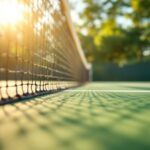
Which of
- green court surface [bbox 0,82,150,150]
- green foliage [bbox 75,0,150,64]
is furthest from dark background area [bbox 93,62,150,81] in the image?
green court surface [bbox 0,82,150,150]

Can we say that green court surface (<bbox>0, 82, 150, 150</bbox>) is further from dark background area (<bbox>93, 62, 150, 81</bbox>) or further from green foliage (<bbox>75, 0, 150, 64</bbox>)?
dark background area (<bbox>93, 62, 150, 81</bbox>)

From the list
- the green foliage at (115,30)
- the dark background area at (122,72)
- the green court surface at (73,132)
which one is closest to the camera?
the green court surface at (73,132)

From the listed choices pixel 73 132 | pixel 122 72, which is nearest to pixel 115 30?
pixel 122 72

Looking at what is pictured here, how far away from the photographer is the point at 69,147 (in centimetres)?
102

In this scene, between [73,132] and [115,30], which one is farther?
[115,30]

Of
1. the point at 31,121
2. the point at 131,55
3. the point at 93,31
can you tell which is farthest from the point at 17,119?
the point at 131,55

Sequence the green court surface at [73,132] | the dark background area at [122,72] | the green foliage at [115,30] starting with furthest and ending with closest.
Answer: the dark background area at [122,72]
the green foliage at [115,30]
the green court surface at [73,132]

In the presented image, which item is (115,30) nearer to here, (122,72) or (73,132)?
(122,72)

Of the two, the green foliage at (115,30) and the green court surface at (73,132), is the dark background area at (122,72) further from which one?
the green court surface at (73,132)

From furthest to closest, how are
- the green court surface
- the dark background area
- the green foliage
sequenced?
the dark background area, the green foliage, the green court surface

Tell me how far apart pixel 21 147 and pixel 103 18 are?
23.8m

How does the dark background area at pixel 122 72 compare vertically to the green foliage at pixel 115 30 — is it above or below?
below

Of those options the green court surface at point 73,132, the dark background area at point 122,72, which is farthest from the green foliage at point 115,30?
the green court surface at point 73,132

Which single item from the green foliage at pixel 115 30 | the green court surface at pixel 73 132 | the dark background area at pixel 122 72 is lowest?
the green court surface at pixel 73 132
